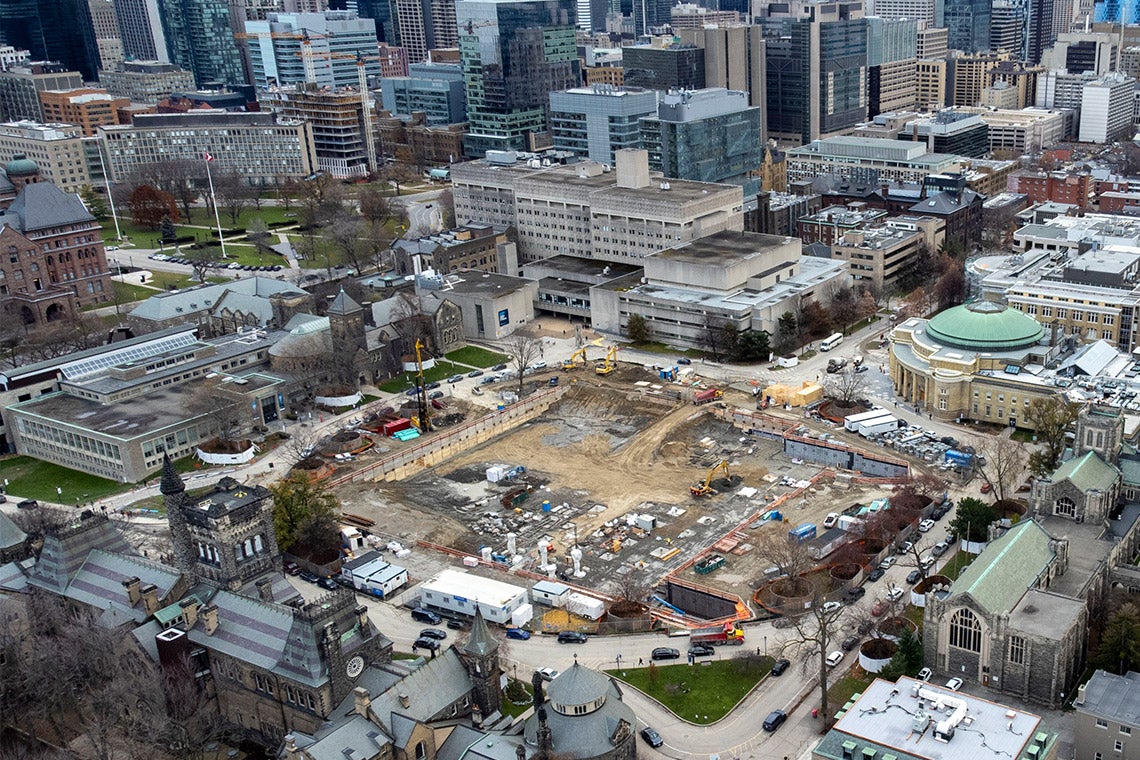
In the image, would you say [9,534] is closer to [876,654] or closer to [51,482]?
[51,482]

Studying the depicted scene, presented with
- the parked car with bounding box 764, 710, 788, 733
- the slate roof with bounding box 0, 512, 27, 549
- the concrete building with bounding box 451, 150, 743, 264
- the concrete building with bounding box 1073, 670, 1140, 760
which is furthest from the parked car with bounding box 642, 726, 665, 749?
the concrete building with bounding box 451, 150, 743, 264

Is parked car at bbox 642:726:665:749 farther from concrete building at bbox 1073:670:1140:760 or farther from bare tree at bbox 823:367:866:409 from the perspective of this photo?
bare tree at bbox 823:367:866:409

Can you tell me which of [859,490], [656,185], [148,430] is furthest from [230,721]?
[656,185]

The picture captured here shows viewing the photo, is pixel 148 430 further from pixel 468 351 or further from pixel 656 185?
pixel 656 185

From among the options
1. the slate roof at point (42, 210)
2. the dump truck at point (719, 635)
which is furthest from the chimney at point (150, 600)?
the slate roof at point (42, 210)

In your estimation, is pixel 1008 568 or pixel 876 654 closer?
pixel 1008 568

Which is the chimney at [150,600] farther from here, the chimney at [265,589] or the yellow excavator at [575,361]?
the yellow excavator at [575,361]

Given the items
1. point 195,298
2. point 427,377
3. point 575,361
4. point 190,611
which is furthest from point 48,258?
point 190,611
